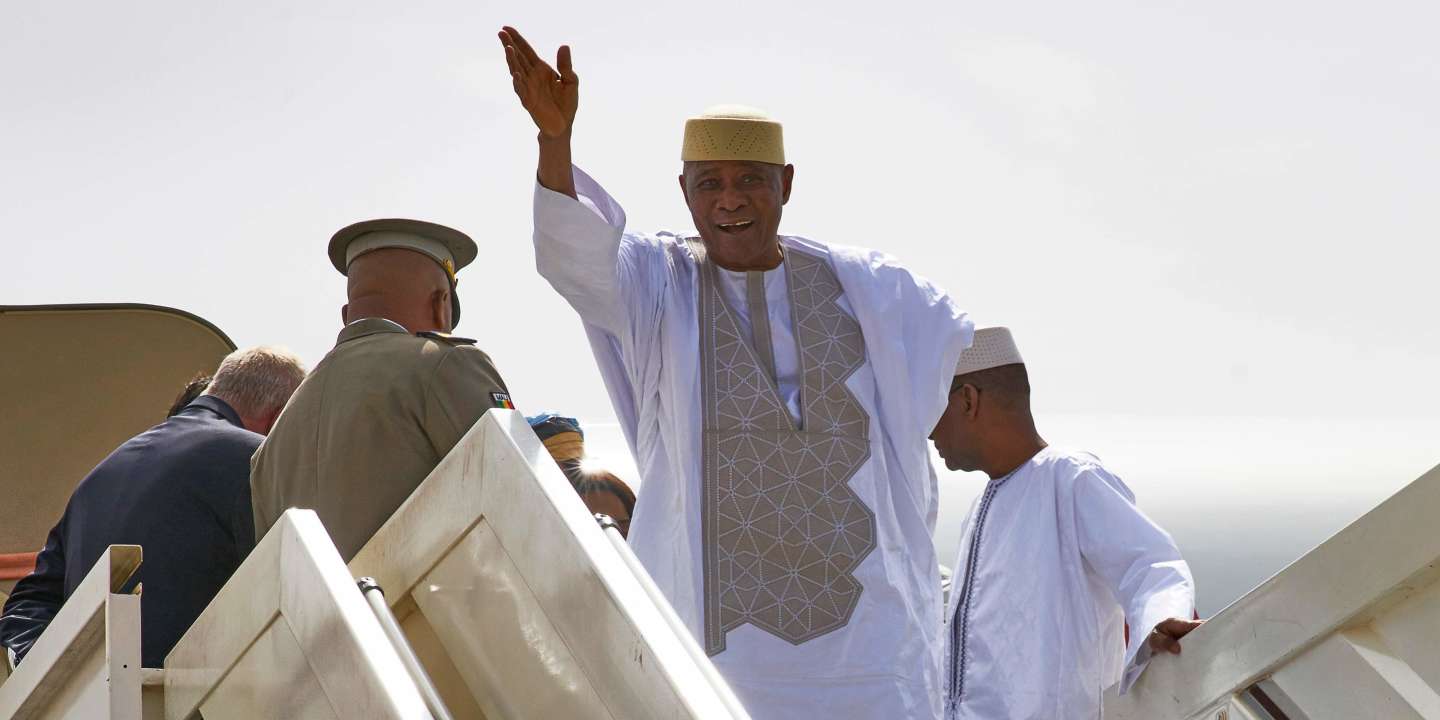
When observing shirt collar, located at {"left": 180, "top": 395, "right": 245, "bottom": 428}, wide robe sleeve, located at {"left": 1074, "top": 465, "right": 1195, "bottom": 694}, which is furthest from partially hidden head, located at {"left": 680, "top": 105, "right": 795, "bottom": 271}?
shirt collar, located at {"left": 180, "top": 395, "right": 245, "bottom": 428}

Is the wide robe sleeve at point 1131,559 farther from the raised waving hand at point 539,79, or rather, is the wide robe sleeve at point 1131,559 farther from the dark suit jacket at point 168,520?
the dark suit jacket at point 168,520

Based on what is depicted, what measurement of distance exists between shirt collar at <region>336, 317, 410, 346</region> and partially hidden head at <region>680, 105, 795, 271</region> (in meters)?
0.81

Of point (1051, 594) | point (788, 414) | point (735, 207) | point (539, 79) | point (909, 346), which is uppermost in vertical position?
point (539, 79)

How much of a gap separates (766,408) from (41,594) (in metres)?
1.87

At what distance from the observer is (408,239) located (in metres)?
3.73

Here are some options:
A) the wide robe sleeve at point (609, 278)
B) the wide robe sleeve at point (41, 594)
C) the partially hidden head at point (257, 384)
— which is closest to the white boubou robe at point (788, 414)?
the wide robe sleeve at point (609, 278)

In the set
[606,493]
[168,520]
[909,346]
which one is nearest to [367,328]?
[168,520]

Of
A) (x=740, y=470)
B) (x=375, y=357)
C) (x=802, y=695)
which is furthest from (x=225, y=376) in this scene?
(x=802, y=695)

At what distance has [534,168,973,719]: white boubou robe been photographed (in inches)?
142

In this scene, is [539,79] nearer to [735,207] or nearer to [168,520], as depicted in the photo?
[735,207]

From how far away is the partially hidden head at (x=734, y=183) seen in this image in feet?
12.8

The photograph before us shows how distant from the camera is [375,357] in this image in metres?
3.30

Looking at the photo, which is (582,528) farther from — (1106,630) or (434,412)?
(1106,630)

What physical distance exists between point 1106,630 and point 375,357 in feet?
6.75
